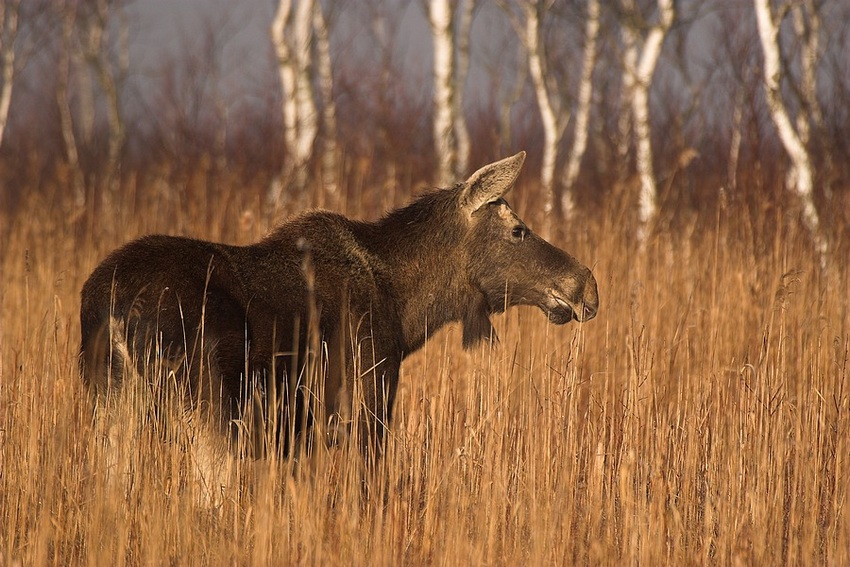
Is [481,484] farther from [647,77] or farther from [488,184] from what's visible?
[647,77]

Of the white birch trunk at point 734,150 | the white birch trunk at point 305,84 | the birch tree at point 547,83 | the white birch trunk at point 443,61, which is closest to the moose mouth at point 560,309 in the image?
the white birch trunk at point 734,150

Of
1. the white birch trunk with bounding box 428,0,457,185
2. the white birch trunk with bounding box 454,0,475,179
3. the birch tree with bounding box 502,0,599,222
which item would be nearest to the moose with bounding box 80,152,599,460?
the white birch trunk with bounding box 428,0,457,185

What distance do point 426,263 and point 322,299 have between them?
2.33 ft

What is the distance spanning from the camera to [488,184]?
552 centimetres

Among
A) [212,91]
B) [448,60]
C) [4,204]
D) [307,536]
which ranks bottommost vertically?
[307,536]

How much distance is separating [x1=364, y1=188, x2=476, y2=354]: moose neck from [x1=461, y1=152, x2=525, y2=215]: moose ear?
89 millimetres

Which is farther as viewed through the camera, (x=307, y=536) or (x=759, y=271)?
(x=759, y=271)

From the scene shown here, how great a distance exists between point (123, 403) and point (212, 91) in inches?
1355

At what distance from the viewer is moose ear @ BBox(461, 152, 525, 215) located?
17.9 feet

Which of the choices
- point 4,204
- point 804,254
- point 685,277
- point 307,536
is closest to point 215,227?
point 685,277

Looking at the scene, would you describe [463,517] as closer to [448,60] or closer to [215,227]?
[215,227]

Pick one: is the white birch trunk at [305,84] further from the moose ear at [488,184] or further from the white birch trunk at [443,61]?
the moose ear at [488,184]

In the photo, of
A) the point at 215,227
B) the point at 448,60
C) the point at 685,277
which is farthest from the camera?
the point at 448,60

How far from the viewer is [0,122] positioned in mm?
22484
